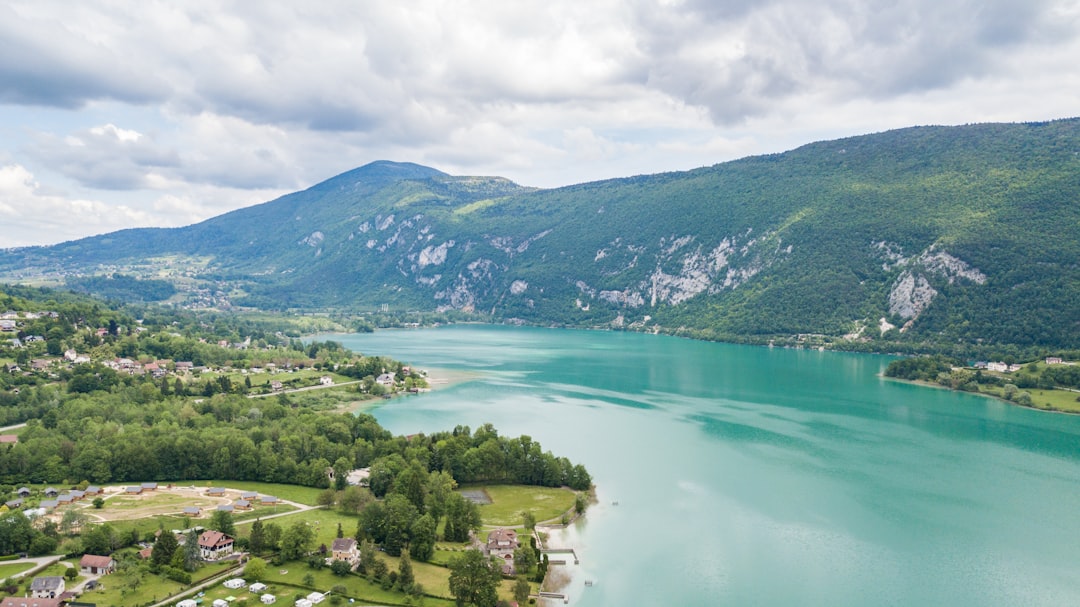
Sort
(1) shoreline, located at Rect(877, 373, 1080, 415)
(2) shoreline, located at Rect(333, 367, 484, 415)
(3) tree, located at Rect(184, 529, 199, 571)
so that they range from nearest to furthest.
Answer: (3) tree, located at Rect(184, 529, 199, 571)
(1) shoreline, located at Rect(877, 373, 1080, 415)
(2) shoreline, located at Rect(333, 367, 484, 415)

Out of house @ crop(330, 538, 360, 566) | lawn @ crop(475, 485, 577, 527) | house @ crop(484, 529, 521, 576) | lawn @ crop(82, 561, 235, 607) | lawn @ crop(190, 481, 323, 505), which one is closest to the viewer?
lawn @ crop(82, 561, 235, 607)

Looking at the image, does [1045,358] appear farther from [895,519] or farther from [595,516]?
[595,516]

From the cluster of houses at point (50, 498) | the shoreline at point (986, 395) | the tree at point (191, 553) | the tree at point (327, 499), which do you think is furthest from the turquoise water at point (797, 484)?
the cluster of houses at point (50, 498)

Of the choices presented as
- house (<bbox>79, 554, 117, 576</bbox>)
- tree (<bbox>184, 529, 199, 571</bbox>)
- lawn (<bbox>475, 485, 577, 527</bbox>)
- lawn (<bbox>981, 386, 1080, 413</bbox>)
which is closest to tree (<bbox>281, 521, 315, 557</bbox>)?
tree (<bbox>184, 529, 199, 571</bbox>)

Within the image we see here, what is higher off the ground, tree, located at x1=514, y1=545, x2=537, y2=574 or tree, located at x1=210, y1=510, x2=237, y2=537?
tree, located at x1=210, y1=510, x2=237, y2=537

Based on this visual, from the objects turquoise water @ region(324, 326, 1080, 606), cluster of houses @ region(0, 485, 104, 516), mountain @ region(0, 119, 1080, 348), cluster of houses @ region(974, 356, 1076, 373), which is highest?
mountain @ region(0, 119, 1080, 348)

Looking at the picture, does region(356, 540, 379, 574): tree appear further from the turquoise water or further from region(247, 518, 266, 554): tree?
the turquoise water

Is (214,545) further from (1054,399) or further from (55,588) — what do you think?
(1054,399)
